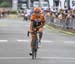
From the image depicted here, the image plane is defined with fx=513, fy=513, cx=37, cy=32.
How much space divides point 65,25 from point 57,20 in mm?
5353

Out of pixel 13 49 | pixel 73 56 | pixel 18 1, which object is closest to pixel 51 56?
pixel 73 56

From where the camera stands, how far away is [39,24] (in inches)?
735

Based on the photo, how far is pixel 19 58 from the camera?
1870 centimetres

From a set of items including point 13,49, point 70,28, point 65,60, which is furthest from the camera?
point 70,28

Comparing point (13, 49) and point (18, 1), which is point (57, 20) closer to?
point (13, 49)

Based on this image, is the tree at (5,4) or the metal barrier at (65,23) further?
the tree at (5,4)

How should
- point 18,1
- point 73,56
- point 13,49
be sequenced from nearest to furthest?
point 73,56 → point 13,49 → point 18,1

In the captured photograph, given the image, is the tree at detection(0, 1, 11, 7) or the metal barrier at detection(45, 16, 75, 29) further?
the tree at detection(0, 1, 11, 7)

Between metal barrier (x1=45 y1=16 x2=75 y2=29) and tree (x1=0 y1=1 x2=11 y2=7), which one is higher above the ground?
metal barrier (x1=45 y1=16 x2=75 y2=29)

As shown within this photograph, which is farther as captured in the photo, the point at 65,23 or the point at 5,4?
the point at 5,4

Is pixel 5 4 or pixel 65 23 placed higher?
pixel 65 23

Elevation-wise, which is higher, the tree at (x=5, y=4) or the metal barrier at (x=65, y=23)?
the metal barrier at (x=65, y=23)

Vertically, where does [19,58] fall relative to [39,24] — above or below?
below

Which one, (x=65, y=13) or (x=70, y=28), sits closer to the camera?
(x=70, y=28)
